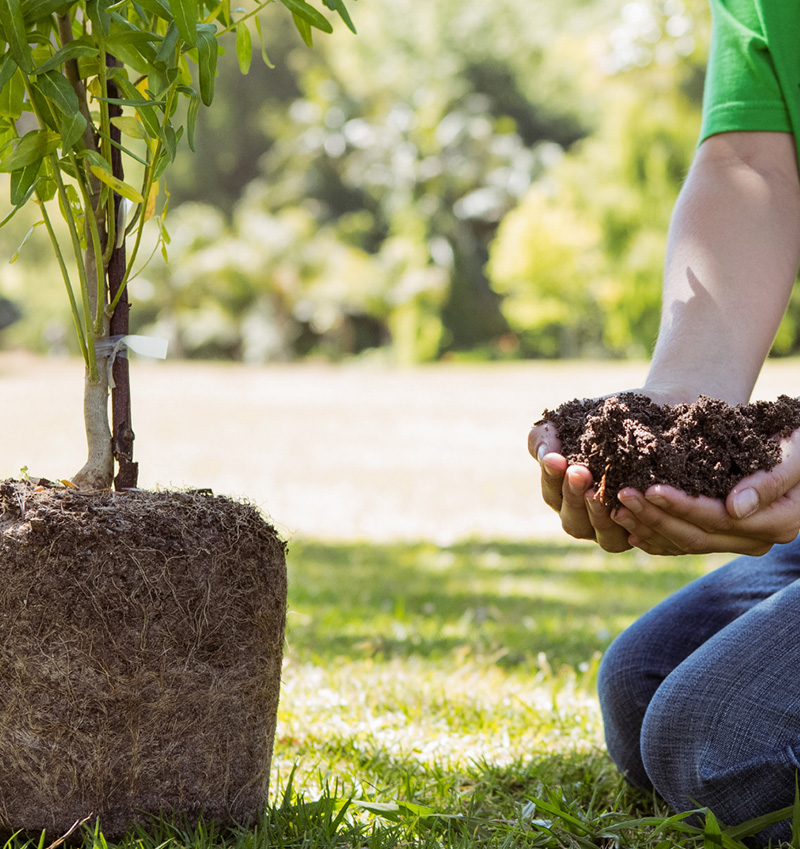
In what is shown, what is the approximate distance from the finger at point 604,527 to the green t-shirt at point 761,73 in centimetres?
84

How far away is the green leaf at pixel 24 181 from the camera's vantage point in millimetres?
1184

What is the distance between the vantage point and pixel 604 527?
4.16 feet

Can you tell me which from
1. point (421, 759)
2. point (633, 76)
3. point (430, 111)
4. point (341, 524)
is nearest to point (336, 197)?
point (430, 111)

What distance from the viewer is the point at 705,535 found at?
48.8 inches

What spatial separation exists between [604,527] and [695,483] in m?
0.14

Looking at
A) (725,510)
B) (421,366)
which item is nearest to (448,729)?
(725,510)

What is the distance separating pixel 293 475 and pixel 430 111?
2078 centimetres

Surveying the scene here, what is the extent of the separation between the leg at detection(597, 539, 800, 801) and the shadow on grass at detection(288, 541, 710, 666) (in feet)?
2.16

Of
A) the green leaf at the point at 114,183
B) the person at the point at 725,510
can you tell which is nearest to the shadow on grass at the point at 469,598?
the person at the point at 725,510

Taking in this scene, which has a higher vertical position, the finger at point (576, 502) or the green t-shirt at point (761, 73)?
the green t-shirt at point (761, 73)

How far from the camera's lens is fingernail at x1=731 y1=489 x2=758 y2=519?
3.92 feet

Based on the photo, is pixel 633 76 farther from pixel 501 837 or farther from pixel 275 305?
pixel 501 837

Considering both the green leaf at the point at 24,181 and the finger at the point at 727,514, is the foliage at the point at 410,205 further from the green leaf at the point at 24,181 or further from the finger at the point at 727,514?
the green leaf at the point at 24,181

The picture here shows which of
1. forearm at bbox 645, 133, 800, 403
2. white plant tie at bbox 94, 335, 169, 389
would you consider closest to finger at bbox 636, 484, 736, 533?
forearm at bbox 645, 133, 800, 403
